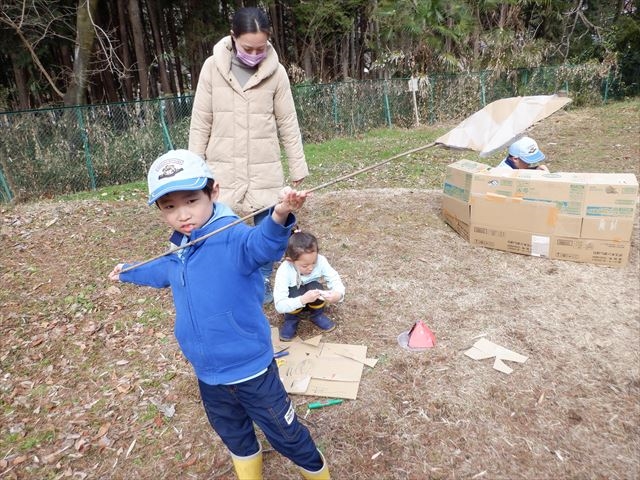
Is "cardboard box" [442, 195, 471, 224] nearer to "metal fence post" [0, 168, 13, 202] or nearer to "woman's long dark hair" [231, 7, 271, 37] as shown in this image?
"woman's long dark hair" [231, 7, 271, 37]

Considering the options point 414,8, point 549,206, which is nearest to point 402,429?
point 549,206

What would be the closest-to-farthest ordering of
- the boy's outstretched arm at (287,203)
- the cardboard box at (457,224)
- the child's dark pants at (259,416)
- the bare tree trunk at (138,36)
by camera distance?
the boy's outstretched arm at (287,203), the child's dark pants at (259,416), the cardboard box at (457,224), the bare tree trunk at (138,36)

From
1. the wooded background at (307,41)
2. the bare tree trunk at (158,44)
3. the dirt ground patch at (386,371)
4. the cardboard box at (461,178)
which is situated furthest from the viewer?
the bare tree trunk at (158,44)

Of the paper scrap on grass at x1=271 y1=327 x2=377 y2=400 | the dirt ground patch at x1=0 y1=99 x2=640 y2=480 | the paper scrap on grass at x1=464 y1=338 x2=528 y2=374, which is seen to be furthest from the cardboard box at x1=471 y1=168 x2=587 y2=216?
the paper scrap on grass at x1=271 y1=327 x2=377 y2=400

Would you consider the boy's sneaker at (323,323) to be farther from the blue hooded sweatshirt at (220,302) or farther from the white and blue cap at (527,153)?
the white and blue cap at (527,153)

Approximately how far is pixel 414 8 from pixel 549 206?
1132 cm

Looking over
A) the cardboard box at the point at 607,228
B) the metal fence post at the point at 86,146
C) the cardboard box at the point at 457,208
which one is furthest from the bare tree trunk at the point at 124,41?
the cardboard box at the point at 607,228

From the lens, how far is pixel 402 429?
2148 millimetres

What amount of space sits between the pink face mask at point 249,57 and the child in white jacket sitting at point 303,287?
3.37 feet

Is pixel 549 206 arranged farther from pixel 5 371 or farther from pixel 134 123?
pixel 134 123

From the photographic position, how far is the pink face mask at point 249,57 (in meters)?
2.50

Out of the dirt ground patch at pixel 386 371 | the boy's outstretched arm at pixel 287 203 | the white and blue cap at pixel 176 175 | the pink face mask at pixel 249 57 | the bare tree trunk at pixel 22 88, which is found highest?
the bare tree trunk at pixel 22 88

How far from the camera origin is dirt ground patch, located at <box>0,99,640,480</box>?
6.68ft

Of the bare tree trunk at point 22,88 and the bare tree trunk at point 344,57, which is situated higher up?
the bare tree trunk at point 344,57
